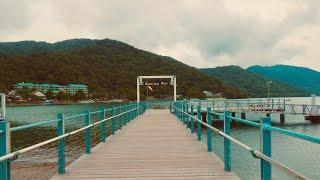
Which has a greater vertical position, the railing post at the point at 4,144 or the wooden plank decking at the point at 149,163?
the railing post at the point at 4,144

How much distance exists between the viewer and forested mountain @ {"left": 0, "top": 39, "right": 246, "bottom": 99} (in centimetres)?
12581

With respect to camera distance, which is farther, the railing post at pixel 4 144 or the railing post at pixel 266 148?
the railing post at pixel 4 144

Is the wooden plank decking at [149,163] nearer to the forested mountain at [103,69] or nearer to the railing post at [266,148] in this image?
the railing post at [266,148]

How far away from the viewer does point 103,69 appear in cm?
15112

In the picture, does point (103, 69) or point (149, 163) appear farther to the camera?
point (103, 69)

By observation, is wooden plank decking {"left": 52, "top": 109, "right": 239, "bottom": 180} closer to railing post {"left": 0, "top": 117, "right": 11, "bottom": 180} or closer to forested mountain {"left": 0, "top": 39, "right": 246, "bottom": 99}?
railing post {"left": 0, "top": 117, "right": 11, "bottom": 180}

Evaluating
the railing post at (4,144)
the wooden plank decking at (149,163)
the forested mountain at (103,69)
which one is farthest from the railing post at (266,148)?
the forested mountain at (103,69)

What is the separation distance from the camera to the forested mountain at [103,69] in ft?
413

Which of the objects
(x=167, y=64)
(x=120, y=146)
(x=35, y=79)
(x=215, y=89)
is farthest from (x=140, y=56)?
(x=120, y=146)

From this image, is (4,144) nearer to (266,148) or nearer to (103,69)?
(266,148)

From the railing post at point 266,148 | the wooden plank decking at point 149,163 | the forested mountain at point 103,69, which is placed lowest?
the wooden plank decking at point 149,163

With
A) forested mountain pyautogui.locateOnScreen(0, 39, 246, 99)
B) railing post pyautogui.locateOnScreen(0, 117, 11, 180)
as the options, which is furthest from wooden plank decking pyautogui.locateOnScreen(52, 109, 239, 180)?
forested mountain pyautogui.locateOnScreen(0, 39, 246, 99)

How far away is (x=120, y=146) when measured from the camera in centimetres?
1089

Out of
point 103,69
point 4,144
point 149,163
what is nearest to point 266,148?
point 4,144
